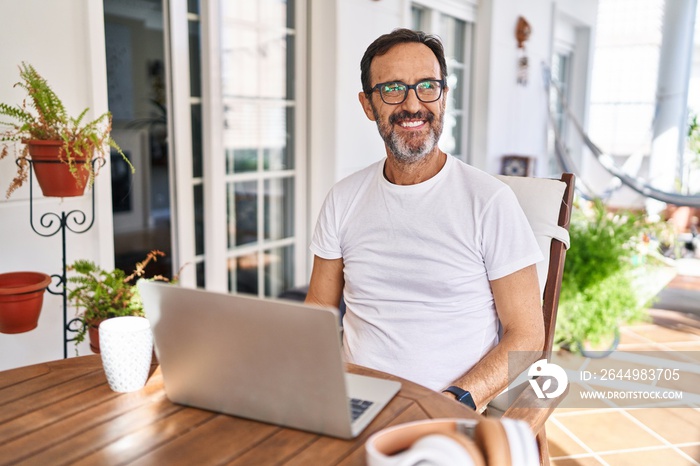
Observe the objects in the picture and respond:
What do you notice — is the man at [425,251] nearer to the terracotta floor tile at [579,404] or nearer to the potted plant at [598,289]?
the terracotta floor tile at [579,404]

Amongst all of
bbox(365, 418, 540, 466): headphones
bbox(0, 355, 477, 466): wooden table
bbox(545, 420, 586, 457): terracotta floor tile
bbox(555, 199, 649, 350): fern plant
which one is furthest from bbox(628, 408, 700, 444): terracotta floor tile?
bbox(365, 418, 540, 466): headphones

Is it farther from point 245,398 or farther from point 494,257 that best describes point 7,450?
point 494,257

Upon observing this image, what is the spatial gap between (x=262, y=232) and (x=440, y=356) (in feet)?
5.94

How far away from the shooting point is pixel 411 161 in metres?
1.51

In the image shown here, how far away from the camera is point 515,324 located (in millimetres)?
1374

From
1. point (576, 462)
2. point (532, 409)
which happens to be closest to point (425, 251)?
point (532, 409)

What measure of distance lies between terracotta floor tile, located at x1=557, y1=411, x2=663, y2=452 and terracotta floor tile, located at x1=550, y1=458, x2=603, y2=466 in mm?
92

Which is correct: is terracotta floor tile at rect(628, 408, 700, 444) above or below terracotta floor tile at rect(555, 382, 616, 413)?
above

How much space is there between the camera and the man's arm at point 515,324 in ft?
4.40

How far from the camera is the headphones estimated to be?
660mm

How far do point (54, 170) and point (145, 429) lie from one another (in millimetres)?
1068

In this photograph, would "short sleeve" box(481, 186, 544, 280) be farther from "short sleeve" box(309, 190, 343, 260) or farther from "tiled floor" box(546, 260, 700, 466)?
"tiled floor" box(546, 260, 700, 466)

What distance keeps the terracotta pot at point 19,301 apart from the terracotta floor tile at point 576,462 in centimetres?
176

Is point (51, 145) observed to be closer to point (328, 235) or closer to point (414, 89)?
point (328, 235)
